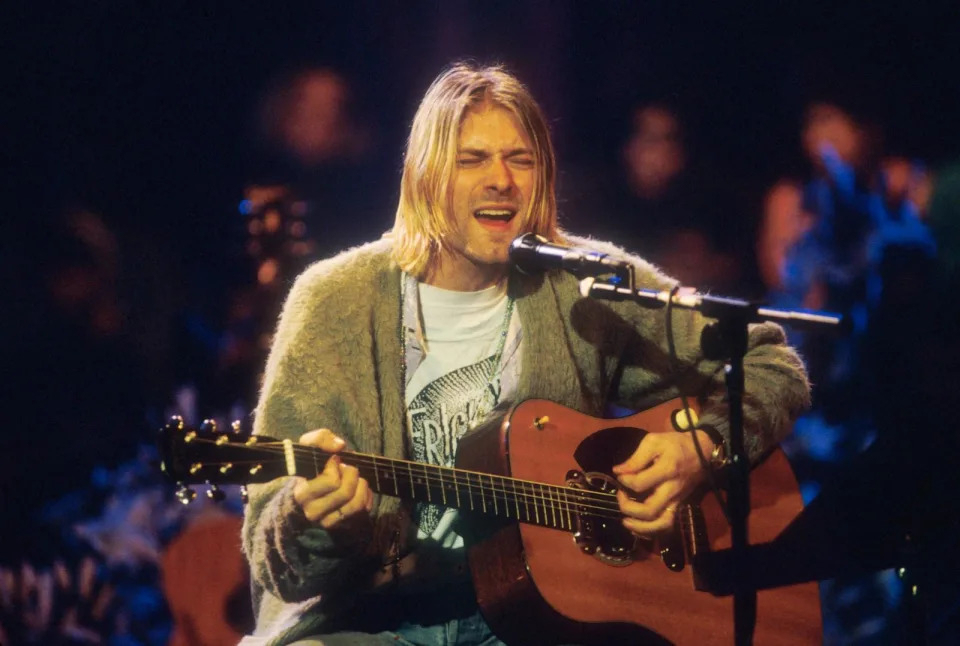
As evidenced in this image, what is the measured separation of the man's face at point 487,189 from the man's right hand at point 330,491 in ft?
2.98

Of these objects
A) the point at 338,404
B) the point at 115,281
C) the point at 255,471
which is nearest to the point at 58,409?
the point at 115,281

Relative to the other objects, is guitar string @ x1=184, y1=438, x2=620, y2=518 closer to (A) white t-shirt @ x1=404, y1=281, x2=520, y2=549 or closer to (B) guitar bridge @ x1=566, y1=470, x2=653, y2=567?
(B) guitar bridge @ x1=566, y1=470, x2=653, y2=567

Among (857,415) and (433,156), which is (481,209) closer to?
(433,156)

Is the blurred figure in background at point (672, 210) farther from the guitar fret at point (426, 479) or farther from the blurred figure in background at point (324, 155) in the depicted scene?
the guitar fret at point (426, 479)

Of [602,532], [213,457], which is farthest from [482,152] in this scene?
[213,457]

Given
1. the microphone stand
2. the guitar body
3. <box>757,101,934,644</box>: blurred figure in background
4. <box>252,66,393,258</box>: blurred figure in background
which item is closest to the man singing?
the guitar body

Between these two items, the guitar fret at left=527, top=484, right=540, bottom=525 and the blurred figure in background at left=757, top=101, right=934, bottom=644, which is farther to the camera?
the blurred figure in background at left=757, top=101, right=934, bottom=644

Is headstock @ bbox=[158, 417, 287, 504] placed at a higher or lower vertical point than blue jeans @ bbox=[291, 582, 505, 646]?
higher

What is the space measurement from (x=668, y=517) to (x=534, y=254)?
837mm

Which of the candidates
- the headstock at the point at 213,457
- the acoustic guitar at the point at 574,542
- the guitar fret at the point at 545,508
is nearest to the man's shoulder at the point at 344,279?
the acoustic guitar at the point at 574,542

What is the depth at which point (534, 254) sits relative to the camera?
2.09 m

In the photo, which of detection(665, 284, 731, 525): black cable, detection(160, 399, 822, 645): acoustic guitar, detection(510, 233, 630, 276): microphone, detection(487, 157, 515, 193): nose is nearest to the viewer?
detection(510, 233, 630, 276): microphone

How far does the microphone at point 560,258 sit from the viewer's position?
201 centimetres

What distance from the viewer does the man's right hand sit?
195 cm
